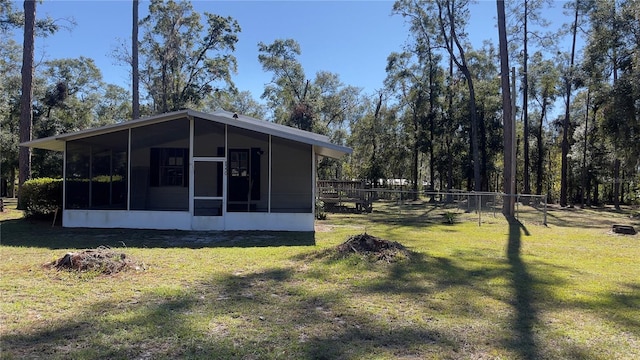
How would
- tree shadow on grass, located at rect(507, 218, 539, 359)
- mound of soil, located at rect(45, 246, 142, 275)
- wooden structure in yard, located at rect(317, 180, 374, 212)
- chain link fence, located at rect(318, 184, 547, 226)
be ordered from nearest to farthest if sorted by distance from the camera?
tree shadow on grass, located at rect(507, 218, 539, 359), mound of soil, located at rect(45, 246, 142, 275), chain link fence, located at rect(318, 184, 547, 226), wooden structure in yard, located at rect(317, 180, 374, 212)

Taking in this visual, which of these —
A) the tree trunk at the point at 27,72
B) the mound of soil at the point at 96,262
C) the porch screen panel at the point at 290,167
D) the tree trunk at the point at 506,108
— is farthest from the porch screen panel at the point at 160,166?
the tree trunk at the point at 506,108

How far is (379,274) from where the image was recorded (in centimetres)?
597

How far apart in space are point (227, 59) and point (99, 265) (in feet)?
83.1

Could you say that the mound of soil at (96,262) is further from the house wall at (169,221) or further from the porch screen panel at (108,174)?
the porch screen panel at (108,174)

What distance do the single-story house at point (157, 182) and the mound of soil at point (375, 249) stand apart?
10.8 ft

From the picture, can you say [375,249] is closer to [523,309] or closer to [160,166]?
[523,309]

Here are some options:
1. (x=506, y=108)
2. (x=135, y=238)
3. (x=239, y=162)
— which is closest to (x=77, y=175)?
(x=135, y=238)

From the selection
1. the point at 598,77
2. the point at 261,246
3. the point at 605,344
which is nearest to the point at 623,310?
the point at 605,344

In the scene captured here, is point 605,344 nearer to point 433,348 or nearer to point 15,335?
point 433,348

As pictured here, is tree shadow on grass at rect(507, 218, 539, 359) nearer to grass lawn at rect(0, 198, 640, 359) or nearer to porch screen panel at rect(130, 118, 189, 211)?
grass lawn at rect(0, 198, 640, 359)

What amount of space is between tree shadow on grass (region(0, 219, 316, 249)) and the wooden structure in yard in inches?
303

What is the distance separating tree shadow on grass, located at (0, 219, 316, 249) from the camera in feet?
26.8

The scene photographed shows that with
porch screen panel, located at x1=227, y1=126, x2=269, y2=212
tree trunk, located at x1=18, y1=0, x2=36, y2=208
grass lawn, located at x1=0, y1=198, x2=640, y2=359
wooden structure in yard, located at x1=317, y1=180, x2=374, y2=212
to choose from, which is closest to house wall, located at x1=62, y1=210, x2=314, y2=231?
porch screen panel, located at x1=227, y1=126, x2=269, y2=212

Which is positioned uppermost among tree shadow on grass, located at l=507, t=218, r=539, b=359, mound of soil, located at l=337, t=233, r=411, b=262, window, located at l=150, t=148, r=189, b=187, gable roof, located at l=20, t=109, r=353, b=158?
gable roof, located at l=20, t=109, r=353, b=158
